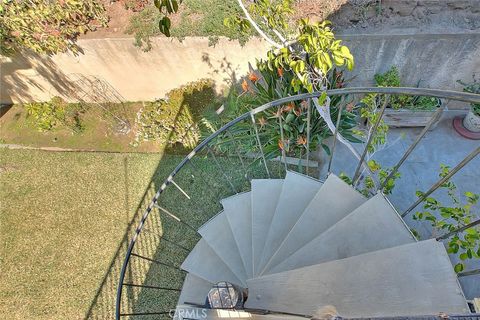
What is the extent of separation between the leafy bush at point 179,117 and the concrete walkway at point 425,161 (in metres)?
2.06

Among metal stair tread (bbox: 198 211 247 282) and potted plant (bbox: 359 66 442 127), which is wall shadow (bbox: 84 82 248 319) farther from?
potted plant (bbox: 359 66 442 127)

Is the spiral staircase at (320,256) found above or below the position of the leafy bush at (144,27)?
below

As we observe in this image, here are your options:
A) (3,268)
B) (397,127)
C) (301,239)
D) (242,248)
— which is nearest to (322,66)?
(301,239)

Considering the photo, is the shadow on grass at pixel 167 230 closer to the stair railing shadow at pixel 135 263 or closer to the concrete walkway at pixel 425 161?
the stair railing shadow at pixel 135 263

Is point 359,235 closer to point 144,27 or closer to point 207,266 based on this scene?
point 207,266

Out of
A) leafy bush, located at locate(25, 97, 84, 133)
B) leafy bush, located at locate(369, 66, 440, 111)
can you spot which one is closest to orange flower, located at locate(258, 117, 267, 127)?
leafy bush, located at locate(369, 66, 440, 111)

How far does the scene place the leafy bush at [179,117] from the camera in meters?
5.00

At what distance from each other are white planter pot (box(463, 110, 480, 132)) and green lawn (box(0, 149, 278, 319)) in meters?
2.87

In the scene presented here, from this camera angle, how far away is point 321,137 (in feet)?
13.3

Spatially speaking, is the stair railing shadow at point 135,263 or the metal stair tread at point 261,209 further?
the stair railing shadow at point 135,263

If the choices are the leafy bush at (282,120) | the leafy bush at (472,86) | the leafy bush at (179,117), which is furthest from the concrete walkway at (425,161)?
the leafy bush at (179,117)

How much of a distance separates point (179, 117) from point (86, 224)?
2044 mm

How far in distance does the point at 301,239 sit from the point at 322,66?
155 cm

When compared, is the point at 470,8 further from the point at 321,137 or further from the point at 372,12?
the point at 321,137
